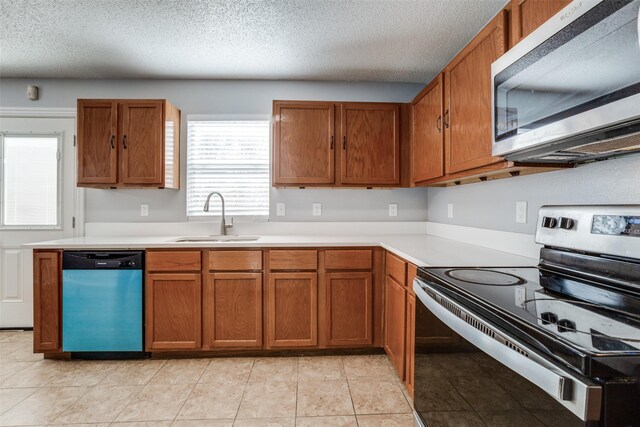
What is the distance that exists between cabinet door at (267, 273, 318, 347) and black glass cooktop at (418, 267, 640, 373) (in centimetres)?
130

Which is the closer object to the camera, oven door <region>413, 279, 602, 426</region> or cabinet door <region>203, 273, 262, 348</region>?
oven door <region>413, 279, 602, 426</region>

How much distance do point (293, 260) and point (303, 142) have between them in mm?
1000

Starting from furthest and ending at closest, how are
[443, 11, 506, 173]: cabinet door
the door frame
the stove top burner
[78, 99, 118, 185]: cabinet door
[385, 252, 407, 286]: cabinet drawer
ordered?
the door frame → [78, 99, 118, 185]: cabinet door → [385, 252, 407, 286]: cabinet drawer → [443, 11, 506, 173]: cabinet door → the stove top burner

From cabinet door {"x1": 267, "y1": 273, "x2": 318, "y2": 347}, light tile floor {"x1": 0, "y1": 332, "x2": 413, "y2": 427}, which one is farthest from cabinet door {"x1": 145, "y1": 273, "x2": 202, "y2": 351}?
cabinet door {"x1": 267, "y1": 273, "x2": 318, "y2": 347}

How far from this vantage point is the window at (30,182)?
10.0 feet

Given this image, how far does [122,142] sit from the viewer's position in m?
2.69

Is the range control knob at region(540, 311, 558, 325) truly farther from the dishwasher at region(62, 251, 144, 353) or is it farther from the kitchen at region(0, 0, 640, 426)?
the dishwasher at region(62, 251, 144, 353)

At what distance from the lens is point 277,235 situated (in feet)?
9.97

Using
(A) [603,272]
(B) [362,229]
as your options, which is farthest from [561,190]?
(B) [362,229]

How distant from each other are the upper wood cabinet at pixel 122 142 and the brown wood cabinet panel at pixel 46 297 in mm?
680

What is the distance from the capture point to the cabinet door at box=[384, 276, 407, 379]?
2023 millimetres

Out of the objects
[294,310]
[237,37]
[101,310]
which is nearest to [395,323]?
[294,310]

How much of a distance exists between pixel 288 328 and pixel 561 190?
1.95 metres

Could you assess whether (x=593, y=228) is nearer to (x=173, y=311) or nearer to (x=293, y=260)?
(x=293, y=260)
